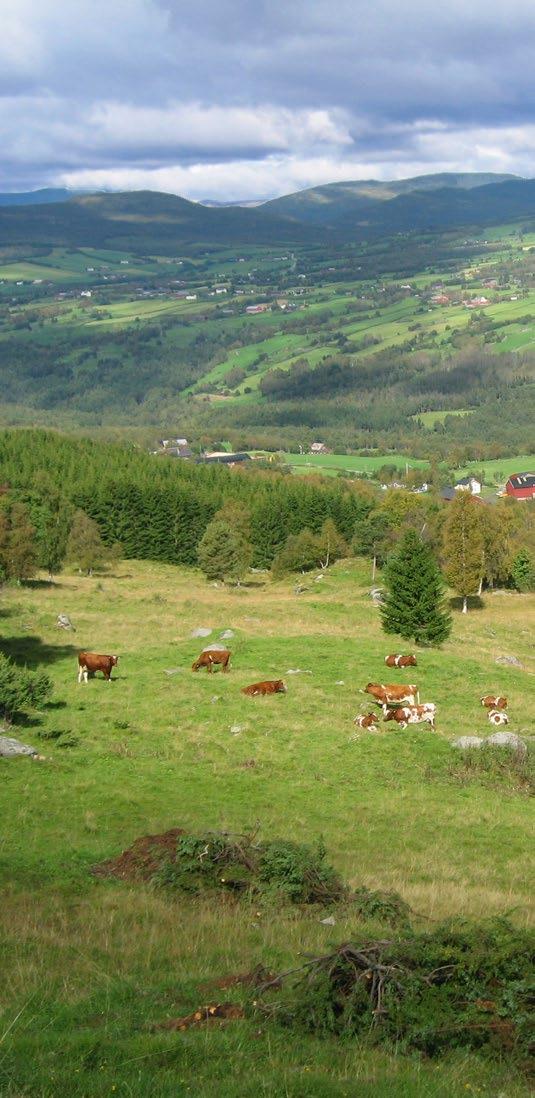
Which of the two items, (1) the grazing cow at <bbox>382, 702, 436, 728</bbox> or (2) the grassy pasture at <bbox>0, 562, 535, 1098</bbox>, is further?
(1) the grazing cow at <bbox>382, 702, 436, 728</bbox>

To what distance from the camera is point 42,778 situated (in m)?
21.9

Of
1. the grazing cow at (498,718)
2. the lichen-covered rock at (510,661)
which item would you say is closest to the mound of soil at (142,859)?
the grazing cow at (498,718)

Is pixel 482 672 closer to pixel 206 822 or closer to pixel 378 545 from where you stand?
pixel 206 822

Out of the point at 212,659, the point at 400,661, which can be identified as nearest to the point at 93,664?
the point at 212,659

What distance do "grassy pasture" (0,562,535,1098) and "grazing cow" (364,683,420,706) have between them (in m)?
0.63

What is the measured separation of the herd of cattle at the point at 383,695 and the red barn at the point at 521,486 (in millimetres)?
163549

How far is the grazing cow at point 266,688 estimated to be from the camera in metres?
31.5

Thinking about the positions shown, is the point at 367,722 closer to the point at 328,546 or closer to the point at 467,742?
the point at 467,742

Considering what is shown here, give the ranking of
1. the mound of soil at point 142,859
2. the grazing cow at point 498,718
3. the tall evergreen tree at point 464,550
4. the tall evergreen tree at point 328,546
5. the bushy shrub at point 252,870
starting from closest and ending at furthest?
the bushy shrub at point 252,870 < the mound of soil at point 142,859 < the grazing cow at point 498,718 < the tall evergreen tree at point 464,550 < the tall evergreen tree at point 328,546

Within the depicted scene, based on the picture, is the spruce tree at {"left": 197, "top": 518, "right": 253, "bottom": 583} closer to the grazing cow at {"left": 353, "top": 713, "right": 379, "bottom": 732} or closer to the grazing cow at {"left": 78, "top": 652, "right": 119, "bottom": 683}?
the grazing cow at {"left": 78, "top": 652, "right": 119, "bottom": 683}

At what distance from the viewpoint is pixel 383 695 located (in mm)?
31297

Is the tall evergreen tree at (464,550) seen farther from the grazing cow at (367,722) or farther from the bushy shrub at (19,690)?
the bushy shrub at (19,690)

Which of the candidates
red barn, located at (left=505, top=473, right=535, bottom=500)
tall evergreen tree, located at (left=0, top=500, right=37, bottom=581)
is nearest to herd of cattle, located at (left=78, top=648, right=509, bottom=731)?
tall evergreen tree, located at (left=0, top=500, right=37, bottom=581)

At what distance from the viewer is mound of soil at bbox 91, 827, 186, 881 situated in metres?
15.5
